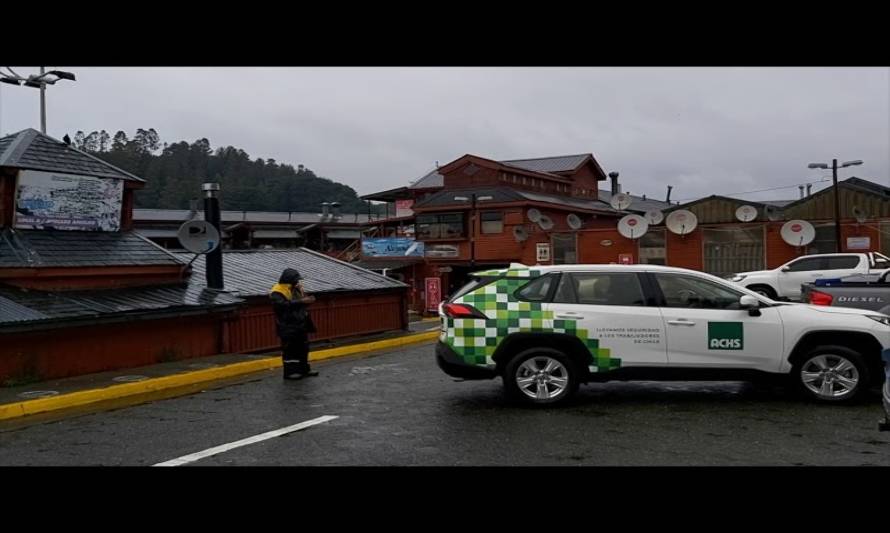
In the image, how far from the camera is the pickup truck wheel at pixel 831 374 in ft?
24.9

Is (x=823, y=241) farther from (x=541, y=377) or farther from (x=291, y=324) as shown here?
(x=291, y=324)

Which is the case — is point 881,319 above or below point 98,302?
below

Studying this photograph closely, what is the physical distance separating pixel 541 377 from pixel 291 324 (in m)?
3.91

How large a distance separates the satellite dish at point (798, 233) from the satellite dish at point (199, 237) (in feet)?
62.8

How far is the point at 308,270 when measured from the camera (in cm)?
1611

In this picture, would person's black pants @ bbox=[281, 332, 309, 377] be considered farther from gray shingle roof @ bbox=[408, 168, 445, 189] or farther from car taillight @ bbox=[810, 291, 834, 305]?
gray shingle roof @ bbox=[408, 168, 445, 189]

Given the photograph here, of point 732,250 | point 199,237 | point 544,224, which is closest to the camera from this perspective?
point 199,237

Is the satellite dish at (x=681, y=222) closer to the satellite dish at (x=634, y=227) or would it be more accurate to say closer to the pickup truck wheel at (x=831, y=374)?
the satellite dish at (x=634, y=227)

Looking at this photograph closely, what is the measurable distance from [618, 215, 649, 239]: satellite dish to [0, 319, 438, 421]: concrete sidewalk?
17.4m

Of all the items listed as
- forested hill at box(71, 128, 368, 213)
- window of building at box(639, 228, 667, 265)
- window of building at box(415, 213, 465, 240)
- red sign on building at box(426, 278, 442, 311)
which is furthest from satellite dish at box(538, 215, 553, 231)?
forested hill at box(71, 128, 368, 213)

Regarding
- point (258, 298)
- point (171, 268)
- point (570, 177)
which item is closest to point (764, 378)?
point (258, 298)

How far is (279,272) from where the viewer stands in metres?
15.6

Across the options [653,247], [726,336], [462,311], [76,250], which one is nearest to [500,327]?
[462,311]
